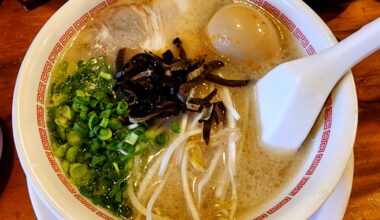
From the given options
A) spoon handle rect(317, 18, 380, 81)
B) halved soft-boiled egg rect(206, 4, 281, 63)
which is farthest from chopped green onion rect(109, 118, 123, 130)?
spoon handle rect(317, 18, 380, 81)

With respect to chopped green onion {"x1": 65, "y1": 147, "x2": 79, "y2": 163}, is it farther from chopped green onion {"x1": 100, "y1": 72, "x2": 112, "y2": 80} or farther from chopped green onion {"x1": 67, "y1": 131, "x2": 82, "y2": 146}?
chopped green onion {"x1": 100, "y1": 72, "x2": 112, "y2": 80}

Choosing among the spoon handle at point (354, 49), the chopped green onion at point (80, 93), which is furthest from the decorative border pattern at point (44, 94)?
the spoon handle at point (354, 49)

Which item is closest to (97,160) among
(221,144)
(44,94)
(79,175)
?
(79,175)

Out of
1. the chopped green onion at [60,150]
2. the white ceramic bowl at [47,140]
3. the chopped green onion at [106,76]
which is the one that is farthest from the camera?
the chopped green onion at [106,76]

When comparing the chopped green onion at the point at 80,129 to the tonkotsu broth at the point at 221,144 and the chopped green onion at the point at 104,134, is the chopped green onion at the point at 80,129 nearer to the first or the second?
the chopped green onion at the point at 104,134

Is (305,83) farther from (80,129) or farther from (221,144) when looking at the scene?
(80,129)

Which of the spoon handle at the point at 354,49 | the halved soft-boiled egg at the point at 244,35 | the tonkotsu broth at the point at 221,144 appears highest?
the spoon handle at the point at 354,49

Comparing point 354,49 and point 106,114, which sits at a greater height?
point 354,49

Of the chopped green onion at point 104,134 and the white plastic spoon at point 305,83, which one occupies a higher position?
the white plastic spoon at point 305,83
